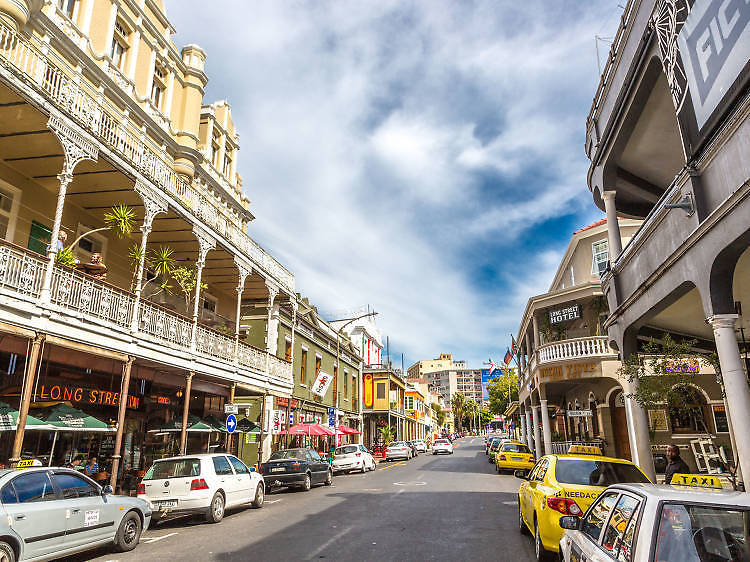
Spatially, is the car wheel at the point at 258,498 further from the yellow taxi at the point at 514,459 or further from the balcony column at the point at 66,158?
the yellow taxi at the point at 514,459

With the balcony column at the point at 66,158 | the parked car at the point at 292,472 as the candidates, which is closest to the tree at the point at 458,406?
the parked car at the point at 292,472

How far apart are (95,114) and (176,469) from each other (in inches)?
361

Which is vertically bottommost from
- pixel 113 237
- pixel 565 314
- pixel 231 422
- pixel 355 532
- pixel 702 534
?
pixel 355 532

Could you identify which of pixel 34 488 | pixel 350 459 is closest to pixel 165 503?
pixel 34 488

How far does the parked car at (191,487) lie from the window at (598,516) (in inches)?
352

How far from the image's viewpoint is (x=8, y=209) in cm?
1354

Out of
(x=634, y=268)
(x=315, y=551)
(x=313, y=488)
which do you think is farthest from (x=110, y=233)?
(x=634, y=268)

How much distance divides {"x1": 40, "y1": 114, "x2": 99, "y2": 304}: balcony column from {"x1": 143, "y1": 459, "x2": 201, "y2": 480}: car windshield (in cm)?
448

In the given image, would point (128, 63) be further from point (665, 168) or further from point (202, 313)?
point (665, 168)

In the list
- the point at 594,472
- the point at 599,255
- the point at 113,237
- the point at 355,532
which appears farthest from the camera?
the point at 599,255

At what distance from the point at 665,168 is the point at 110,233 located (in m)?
16.6

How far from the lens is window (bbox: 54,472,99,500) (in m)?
7.98

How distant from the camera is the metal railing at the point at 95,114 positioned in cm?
1153

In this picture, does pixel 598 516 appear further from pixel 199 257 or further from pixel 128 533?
pixel 199 257
